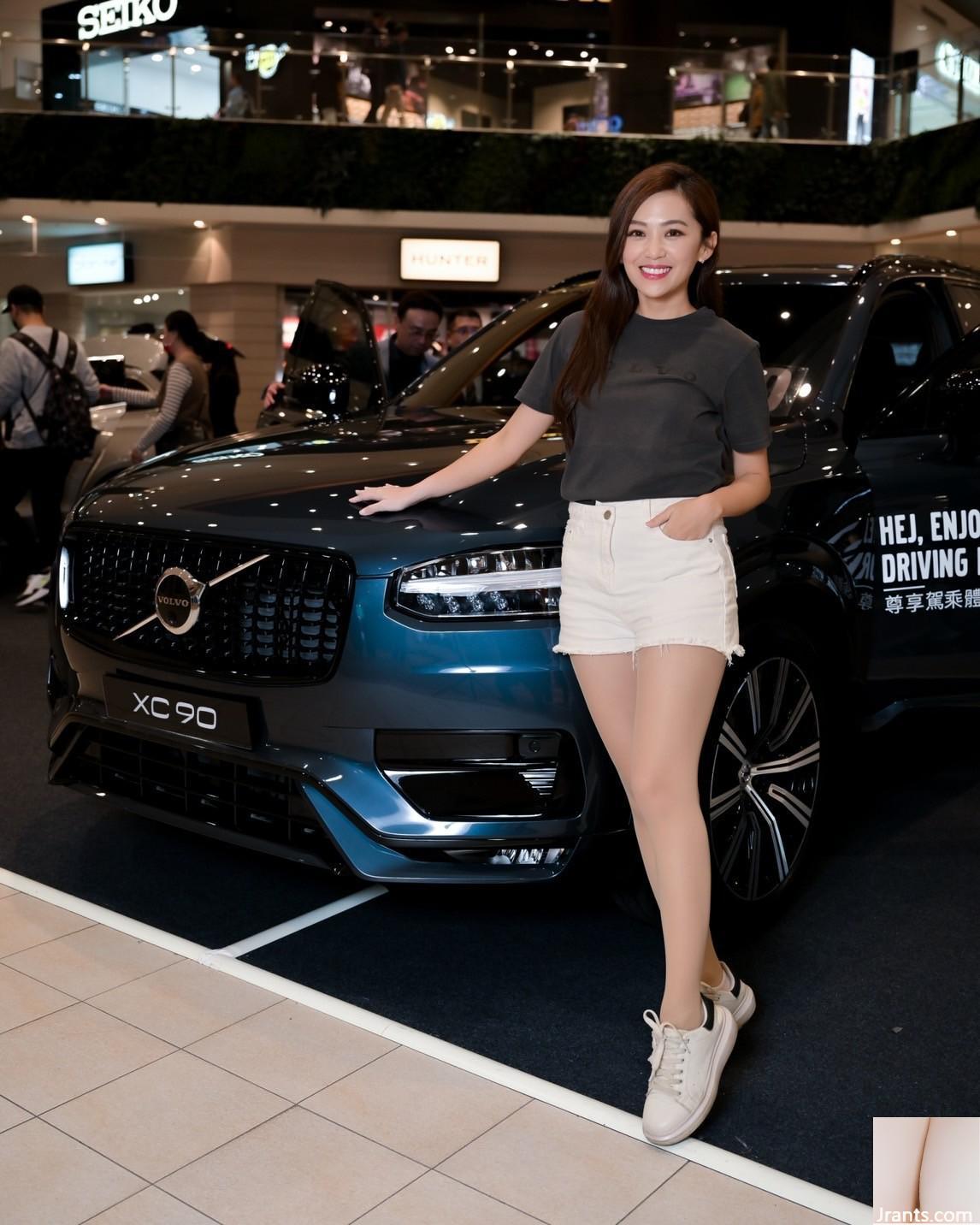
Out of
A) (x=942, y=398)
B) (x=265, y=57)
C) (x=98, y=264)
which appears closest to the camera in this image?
(x=942, y=398)

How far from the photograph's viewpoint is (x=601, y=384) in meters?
2.24

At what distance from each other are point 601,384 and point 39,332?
5.59m

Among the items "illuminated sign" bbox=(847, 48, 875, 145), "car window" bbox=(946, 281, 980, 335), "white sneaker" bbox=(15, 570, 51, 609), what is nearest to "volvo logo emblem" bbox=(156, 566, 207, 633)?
"car window" bbox=(946, 281, 980, 335)

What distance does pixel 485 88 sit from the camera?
16.2 m

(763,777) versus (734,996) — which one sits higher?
(763,777)

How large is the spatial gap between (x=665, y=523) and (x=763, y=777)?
3.35 feet

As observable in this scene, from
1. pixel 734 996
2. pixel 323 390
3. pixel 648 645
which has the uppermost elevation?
pixel 323 390

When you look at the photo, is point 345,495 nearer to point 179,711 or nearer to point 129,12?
point 179,711

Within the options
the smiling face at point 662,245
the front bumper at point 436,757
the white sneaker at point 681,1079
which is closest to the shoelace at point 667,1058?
the white sneaker at point 681,1079

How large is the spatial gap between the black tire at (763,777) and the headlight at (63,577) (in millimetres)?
1468

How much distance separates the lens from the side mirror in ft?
13.2

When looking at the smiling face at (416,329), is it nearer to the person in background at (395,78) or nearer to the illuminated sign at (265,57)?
the person in background at (395,78)

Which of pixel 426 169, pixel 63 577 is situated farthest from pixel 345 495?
pixel 426 169

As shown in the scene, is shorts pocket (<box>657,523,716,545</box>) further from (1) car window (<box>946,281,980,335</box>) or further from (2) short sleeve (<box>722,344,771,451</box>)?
(1) car window (<box>946,281,980,335</box>)
